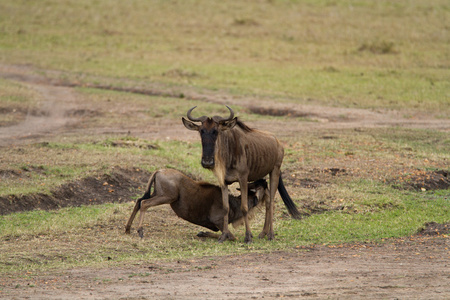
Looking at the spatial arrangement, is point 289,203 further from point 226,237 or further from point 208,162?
point 208,162

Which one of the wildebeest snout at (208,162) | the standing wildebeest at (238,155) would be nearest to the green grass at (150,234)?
the standing wildebeest at (238,155)

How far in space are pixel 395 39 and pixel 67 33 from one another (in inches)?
673

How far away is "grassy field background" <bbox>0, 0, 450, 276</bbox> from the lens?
9727mm

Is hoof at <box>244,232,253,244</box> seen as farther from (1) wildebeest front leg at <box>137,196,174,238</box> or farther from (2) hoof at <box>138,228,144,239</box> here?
(2) hoof at <box>138,228,144,239</box>

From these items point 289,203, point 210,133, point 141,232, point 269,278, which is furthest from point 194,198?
point 269,278

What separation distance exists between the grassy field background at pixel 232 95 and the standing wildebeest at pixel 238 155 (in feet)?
1.85

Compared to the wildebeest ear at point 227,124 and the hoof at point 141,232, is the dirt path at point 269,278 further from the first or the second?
the wildebeest ear at point 227,124

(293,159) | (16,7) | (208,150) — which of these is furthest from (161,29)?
(208,150)

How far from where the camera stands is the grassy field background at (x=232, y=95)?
9.73 m

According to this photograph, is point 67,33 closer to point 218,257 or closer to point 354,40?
point 354,40

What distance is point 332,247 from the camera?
29.6ft

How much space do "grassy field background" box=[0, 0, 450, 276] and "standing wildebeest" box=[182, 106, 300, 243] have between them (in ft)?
1.85

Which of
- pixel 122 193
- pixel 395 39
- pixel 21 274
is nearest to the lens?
pixel 21 274

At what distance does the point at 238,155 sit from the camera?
9633 mm
